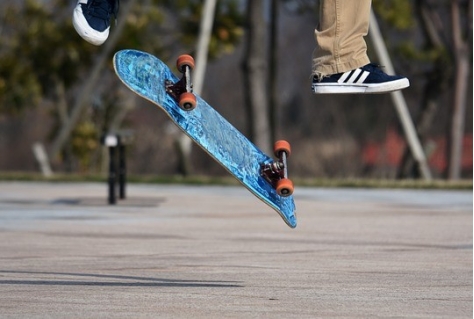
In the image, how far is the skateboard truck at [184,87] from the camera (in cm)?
572

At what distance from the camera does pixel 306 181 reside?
15.7 metres

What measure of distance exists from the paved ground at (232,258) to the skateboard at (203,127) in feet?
1.43

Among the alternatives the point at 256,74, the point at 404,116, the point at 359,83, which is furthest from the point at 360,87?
the point at 256,74

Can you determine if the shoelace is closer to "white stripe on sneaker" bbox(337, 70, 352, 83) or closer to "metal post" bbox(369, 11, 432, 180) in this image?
"white stripe on sneaker" bbox(337, 70, 352, 83)

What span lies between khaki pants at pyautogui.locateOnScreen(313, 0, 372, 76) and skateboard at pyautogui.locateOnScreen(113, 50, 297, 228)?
19.8 inches

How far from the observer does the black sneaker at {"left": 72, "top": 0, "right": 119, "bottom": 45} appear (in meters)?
5.68

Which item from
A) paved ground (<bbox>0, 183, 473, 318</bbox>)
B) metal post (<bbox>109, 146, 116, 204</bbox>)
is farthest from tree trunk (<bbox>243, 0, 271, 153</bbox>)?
metal post (<bbox>109, 146, 116, 204</bbox>)

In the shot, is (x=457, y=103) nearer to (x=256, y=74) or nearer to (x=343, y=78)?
(x=256, y=74)

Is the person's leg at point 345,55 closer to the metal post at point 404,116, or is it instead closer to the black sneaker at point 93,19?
the black sneaker at point 93,19

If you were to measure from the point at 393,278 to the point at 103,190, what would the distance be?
8.41 metres

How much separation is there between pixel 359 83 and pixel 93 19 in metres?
1.25

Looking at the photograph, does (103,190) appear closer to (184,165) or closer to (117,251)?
(184,165)

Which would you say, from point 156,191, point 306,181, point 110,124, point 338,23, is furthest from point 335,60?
point 110,124

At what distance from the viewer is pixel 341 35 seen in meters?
5.76
